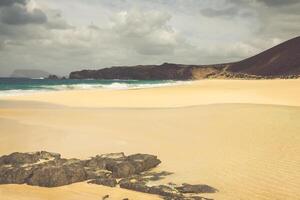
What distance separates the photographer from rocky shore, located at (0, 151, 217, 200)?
24.2 ft

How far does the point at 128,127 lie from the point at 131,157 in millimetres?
5325

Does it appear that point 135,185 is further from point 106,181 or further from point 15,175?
point 15,175


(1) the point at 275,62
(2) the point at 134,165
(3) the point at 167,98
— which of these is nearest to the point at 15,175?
(2) the point at 134,165

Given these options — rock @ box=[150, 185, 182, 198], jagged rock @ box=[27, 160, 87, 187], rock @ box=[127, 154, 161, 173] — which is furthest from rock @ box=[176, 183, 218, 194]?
jagged rock @ box=[27, 160, 87, 187]

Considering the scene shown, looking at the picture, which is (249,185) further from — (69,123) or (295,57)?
(295,57)

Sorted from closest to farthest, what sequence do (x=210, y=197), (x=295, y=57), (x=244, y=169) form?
(x=210, y=197) → (x=244, y=169) → (x=295, y=57)

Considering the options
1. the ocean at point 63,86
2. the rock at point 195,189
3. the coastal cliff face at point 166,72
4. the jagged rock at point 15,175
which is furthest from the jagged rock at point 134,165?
the coastal cliff face at point 166,72

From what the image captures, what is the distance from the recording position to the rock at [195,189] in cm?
727

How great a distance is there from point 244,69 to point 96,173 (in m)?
139

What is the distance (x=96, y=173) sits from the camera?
8266 millimetres

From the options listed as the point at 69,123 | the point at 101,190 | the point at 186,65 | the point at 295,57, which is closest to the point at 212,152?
the point at 101,190

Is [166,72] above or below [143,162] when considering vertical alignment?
above

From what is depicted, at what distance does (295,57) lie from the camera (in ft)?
380

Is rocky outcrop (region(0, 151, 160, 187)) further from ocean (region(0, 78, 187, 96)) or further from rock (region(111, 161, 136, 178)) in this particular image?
ocean (region(0, 78, 187, 96))
